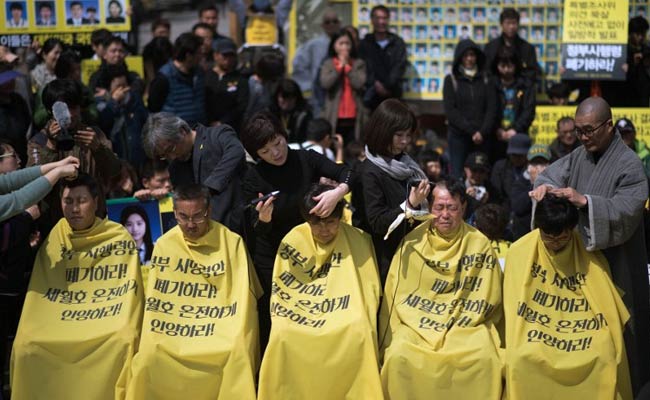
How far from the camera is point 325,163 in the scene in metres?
7.41

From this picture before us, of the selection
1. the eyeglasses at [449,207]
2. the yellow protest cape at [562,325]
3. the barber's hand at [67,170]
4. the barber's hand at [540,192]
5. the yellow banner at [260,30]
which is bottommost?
the yellow protest cape at [562,325]

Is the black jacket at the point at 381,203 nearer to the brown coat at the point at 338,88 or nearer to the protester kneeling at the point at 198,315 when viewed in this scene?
the protester kneeling at the point at 198,315

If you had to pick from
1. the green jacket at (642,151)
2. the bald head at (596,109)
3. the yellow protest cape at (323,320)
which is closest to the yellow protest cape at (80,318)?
the yellow protest cape at (323,320)

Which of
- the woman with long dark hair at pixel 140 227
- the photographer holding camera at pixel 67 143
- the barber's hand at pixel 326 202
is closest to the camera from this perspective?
the barber's hand at pixel 326 202

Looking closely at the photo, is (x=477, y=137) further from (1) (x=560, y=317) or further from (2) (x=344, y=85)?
(1) (x=560, y=317)

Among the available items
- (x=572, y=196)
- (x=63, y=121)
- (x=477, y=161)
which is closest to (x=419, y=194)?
(x=572, y=196)

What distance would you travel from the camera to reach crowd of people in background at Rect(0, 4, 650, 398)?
696 cm

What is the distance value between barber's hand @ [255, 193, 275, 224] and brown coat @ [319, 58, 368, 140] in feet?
16.1

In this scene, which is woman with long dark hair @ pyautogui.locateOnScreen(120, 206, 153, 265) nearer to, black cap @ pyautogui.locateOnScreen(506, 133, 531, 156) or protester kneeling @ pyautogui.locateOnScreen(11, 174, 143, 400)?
protester kneeling @ pyautogui.locateOnScreen(11, 174, 143, 400)

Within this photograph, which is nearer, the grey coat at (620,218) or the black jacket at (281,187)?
the grey coat at (620,218)

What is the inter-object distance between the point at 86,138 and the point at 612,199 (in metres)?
3.56

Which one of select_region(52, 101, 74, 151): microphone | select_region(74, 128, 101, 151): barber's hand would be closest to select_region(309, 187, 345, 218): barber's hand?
select_region(74, 128, 101, 151): barber's hand

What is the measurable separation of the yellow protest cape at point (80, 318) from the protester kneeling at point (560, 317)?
2.42 m

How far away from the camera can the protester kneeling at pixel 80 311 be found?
22.5 feet
